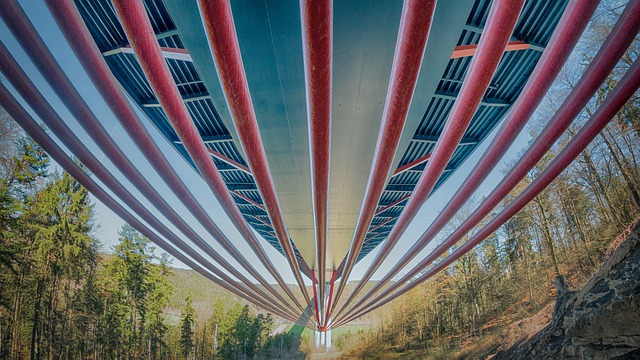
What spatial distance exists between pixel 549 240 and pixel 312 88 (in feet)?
65.3

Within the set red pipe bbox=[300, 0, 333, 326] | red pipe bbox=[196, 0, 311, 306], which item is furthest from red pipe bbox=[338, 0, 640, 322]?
red pipe bbox=[196, 0, 311, 306]

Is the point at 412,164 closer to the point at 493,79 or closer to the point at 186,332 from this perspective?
the point at 493,79

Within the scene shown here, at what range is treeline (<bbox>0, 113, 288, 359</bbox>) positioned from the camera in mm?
18953

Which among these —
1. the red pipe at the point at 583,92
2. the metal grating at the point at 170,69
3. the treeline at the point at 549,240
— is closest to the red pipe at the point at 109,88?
the metal grating at the point at 170,69

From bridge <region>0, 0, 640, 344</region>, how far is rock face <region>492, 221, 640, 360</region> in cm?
161

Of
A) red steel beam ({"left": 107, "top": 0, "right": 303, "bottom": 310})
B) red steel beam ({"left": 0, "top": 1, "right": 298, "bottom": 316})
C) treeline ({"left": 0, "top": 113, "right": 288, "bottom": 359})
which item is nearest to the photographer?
red steel beam ({"left": 107, "top": 0, "right": 303, "bottom": 310})

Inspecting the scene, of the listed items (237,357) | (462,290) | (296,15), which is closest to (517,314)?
(462,290)

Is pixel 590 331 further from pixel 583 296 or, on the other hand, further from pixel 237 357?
pixel 237 357

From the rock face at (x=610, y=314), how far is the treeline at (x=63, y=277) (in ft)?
72.9

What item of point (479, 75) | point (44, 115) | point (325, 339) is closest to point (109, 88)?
point (44, 115)

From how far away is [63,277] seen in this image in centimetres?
2245

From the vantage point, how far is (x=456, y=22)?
4375mm

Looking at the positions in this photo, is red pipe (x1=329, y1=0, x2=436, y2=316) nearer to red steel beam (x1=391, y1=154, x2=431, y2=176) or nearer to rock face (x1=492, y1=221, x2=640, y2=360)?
rock face (x1=492, y1=221, x2=640, y2=360)

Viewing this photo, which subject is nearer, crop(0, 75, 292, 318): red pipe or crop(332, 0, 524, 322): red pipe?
crop(332, 0, 524, 322): red pipe
